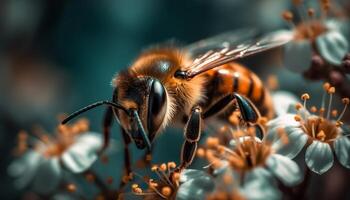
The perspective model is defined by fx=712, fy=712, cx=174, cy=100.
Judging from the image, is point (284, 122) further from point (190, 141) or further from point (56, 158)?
point (56, 158)

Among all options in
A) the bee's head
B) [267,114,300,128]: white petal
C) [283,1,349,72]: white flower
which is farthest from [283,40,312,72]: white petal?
the bee's head

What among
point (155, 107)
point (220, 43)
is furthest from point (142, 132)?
point (220, 43)

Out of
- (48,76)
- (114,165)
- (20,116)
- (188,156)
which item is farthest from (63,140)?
(48,76)

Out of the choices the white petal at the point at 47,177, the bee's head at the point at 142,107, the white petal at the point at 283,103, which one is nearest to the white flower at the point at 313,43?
the white petal at the point at 283,103

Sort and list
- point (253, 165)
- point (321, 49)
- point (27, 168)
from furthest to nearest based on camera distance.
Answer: point (27, 168), point (321, 49), point (253, 165)

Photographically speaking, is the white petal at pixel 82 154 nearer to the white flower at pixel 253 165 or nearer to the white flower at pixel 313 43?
the white flower at pixel 253 165

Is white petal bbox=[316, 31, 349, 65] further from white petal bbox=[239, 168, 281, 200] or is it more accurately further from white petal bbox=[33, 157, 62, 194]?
white petal bbox=[33, 157, 62, 194]
